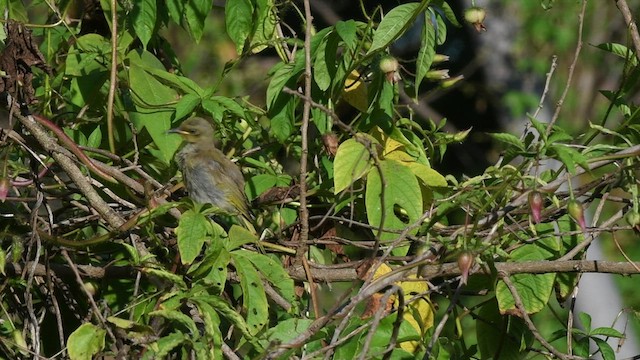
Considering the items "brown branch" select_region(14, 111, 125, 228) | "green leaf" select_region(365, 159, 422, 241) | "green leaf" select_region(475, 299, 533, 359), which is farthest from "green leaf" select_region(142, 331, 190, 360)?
"green leaf" select_region(475, 299, 533, 359)

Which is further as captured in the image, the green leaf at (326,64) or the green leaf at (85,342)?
the green leaf at (326,64)

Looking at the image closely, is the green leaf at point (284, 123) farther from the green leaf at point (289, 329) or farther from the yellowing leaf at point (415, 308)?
the green leaf at point (289, 329)

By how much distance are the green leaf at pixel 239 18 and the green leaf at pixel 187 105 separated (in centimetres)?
23

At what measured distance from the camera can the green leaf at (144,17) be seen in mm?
3141

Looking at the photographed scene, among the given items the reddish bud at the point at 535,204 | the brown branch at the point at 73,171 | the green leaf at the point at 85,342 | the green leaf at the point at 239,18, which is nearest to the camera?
the green leaf at the point at 85,342

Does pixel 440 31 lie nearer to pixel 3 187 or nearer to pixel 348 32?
pixel 348 32

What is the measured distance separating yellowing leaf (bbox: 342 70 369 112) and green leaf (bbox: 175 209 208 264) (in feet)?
2.82

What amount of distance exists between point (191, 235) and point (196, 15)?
2.92ft

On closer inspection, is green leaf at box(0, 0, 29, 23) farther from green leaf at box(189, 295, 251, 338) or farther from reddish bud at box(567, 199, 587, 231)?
reddish bud at box(567, 199, 587, 231)

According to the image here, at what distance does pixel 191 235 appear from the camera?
101 inches

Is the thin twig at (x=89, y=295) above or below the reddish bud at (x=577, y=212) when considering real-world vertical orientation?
below

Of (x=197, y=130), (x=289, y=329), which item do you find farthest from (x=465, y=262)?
(x=197, y=130)

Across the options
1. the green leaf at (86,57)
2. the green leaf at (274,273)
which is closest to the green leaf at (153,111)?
the green leaf at (86,57)

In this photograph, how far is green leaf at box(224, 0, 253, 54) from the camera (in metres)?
3.18
